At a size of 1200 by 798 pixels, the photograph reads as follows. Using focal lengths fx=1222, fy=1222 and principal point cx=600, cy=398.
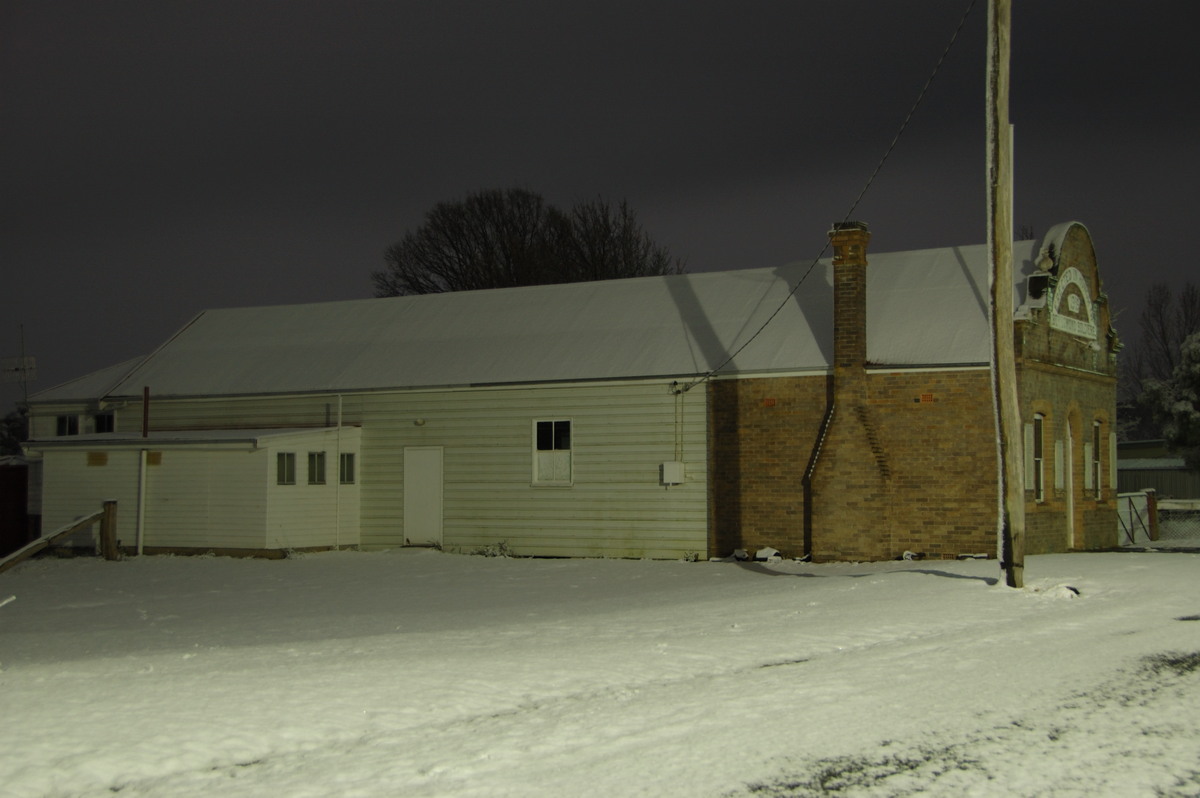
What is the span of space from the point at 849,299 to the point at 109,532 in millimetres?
15154

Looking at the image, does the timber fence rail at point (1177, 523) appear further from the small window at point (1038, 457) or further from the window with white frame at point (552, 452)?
the window with white frame at point (552, 452)

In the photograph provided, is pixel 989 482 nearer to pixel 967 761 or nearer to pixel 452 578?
pixel 452 578

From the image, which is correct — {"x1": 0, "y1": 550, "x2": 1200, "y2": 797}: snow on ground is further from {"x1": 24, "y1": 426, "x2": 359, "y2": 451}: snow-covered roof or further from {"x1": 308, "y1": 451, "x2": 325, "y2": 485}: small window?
{"x1": 308, "y1": 451, "x2": 325, "y2": 485}: small window

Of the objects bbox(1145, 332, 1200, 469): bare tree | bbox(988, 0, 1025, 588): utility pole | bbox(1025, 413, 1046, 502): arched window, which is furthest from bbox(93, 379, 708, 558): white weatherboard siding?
bbox(1145, 332, 1200, 469): bare tree

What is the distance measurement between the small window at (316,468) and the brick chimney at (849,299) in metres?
10.8

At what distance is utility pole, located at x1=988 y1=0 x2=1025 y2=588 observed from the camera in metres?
14.9

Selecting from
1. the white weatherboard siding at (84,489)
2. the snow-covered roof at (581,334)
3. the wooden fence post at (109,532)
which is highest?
the snow-covered roof at (581,334)

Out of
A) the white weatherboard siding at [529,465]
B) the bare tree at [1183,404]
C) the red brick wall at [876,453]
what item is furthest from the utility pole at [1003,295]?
the bare tree at [1183,404]

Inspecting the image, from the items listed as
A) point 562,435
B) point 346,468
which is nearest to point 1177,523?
point 562,435

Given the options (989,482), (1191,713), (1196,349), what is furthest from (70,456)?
Result: (1196,349)

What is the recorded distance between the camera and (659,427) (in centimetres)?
2345

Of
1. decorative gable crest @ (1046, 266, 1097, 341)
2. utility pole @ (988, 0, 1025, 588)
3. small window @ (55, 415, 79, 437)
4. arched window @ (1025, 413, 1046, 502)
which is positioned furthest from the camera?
small window @ (55, 415, 79, 437)

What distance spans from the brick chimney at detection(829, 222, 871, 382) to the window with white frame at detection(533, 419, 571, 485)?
18.8 ft

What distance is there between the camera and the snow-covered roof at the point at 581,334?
902 inches
